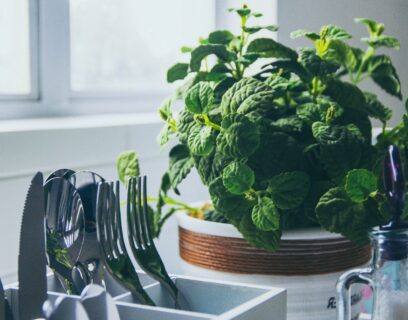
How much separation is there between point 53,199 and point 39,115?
62 cm

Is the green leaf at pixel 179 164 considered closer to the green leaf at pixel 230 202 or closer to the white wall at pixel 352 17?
the green leaf at pixel 230 202

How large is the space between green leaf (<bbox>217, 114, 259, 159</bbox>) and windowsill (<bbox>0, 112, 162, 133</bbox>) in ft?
1.01

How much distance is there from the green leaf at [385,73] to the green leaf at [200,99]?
0.31m

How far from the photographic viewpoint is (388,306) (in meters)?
0.70

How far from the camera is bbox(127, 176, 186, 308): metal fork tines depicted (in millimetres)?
727

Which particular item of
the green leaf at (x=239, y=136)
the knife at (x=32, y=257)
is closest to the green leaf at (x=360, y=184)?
the green leaf at (x=239, y=136)

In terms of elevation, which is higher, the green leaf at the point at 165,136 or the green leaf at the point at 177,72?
the green leaf at the point at 177,72

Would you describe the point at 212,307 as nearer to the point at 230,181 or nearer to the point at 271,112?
the point at 230,181

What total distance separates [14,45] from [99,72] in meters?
0.26

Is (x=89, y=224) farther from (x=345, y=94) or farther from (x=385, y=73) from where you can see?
(x=385, y=73)

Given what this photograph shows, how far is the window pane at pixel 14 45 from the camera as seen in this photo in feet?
3.99

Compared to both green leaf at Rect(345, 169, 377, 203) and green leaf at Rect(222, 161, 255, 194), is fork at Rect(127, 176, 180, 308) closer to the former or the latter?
green leaf at Rect(222, 161, 255, 194)

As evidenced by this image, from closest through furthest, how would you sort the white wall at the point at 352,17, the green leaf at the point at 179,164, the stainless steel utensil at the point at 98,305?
the stainless steel utensil at the point at 98,305, the green leaf at the point at 179,164, the white wall at the point at 352,17

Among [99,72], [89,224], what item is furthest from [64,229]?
[99,72]
